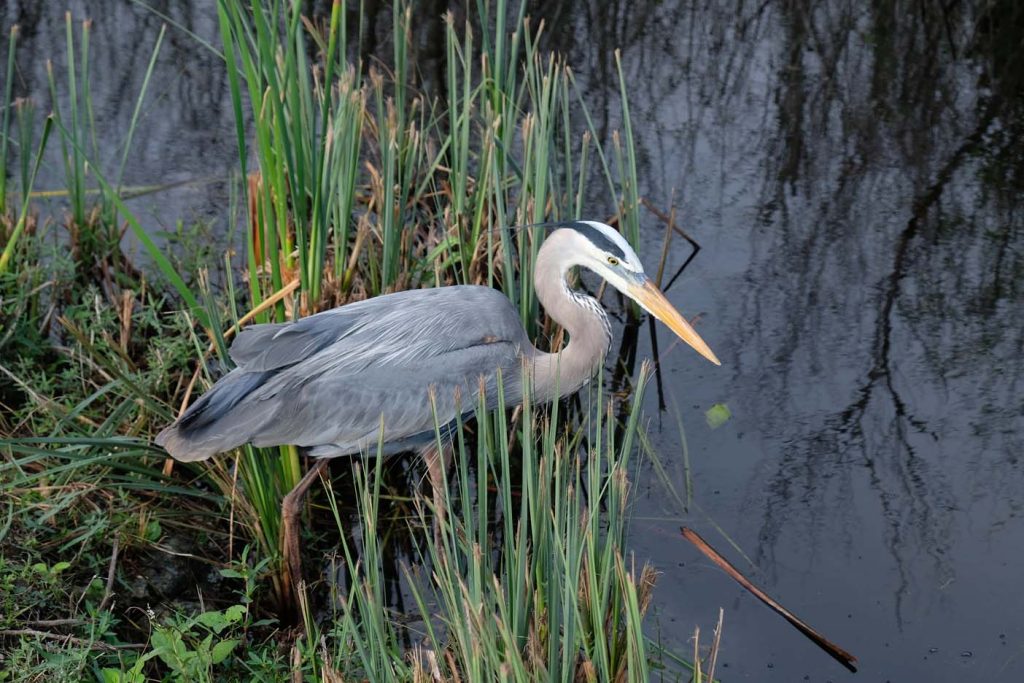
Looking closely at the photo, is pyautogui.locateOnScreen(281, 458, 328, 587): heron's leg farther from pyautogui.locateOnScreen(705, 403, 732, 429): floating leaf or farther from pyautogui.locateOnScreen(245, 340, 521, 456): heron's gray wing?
pyautogui.locateOnScreen(705, 403, 732, 429): floating leaf

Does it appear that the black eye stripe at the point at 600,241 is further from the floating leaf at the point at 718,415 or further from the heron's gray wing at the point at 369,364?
the floating leaf at the point at 718,415

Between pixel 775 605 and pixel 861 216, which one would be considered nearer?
pixel 775 605

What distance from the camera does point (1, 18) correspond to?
6.07m

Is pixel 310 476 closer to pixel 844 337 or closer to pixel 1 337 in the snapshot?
pixel 1 337

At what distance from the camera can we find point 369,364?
130 inches

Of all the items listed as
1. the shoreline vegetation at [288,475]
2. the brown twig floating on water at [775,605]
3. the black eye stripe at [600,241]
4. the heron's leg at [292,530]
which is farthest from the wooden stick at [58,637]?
the black eye stripe at [600,241]

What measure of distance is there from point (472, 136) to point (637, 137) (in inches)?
31.3

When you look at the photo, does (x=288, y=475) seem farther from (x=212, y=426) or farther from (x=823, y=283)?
(x=823, y=283)

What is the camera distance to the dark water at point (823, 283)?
10.5 ft

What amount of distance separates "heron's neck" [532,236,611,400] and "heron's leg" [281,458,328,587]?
2.59 feet

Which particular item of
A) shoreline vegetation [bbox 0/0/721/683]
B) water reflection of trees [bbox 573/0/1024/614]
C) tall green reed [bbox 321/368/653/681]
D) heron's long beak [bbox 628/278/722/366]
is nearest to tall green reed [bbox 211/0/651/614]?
shoreline vegetation [bbox 0/0/721/683]

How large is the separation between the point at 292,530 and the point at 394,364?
0.56 m

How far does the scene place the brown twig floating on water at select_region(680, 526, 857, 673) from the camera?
2.98 m

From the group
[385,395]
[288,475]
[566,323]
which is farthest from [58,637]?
[566,323]
